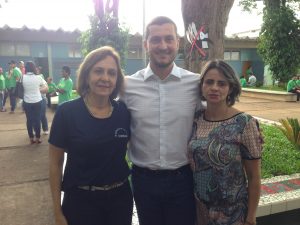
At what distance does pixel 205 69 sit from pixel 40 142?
572cm

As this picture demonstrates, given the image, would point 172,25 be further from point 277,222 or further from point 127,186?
point 277,222

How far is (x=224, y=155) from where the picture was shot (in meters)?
2.15

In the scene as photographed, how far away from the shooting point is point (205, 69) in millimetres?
2303

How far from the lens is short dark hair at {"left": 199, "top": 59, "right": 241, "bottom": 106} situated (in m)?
2.22

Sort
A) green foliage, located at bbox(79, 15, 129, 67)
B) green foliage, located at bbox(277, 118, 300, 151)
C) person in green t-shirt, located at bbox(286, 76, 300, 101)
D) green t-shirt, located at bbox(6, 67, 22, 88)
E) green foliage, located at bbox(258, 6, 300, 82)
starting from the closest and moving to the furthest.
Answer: green foliage, located at bbox(277, 118, 300, 151), green foliage, located at bbox(79, 15, 129, 67), green t-shirt, located at bbox(6, 67, 22, 88), person in green t-shirt, located at bbox(286, 76, 300, 101), green foliage, located at bbox(258, 6, 300, 82)

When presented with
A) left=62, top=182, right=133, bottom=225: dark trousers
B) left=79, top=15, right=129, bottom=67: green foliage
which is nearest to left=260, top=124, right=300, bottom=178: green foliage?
left=62, top=182, right=133, bottom=225: dark trousers

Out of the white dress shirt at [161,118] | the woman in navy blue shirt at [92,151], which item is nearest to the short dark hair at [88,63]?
the woman in navy blue shirt at [92,151]

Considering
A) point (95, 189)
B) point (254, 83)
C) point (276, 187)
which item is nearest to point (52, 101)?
point (276, 187)

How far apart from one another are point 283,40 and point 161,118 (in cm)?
1915

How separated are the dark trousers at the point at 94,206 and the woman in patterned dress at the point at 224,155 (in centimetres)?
59

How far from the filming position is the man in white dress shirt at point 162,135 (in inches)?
91.2

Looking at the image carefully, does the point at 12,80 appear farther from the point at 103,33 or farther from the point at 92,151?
the point at 92,151

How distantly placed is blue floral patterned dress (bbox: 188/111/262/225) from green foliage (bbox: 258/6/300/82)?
61.4ft

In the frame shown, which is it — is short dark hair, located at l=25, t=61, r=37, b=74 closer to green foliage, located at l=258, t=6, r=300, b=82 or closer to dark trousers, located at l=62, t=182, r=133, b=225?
dark trousers, located at l=62, t=182, r=133, b=225
